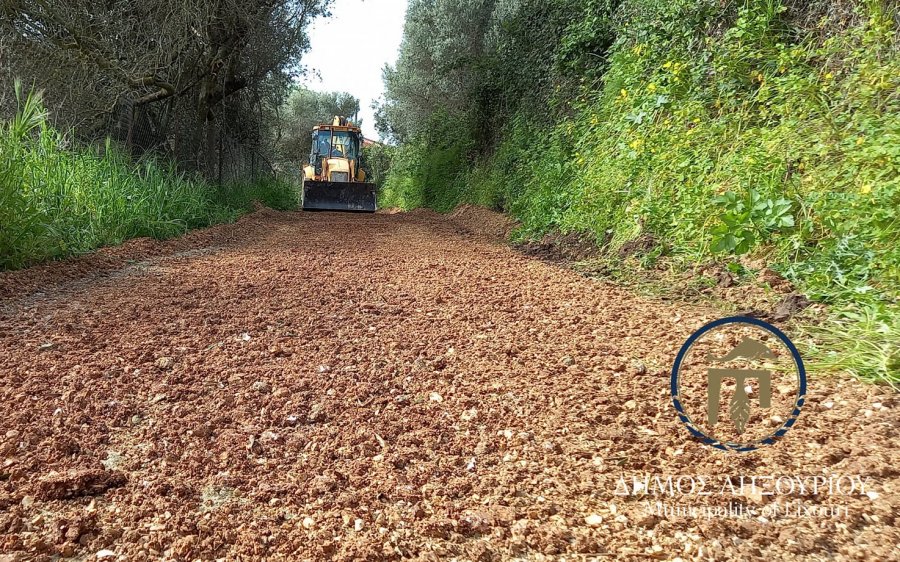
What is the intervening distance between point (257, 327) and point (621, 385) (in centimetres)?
191

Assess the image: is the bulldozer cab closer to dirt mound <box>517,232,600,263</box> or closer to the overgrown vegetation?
the overgrown vegetation

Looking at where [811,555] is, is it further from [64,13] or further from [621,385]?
[64,13]

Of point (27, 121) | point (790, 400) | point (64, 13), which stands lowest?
point (790, 400)

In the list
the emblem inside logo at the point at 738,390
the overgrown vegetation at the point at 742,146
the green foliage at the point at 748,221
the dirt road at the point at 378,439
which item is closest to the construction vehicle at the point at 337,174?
the overgrown vegetation at the point at 742,146

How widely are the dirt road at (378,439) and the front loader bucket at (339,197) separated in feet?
38.2

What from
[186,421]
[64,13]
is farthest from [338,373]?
[64,13]

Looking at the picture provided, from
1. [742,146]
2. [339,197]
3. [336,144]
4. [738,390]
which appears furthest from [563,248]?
[336,144]

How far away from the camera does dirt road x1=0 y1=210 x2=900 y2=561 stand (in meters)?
1.34

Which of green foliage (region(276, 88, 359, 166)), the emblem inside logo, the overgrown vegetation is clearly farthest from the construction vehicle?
green foliage (region(276, 88, 359, 166))

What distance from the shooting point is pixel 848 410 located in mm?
1856

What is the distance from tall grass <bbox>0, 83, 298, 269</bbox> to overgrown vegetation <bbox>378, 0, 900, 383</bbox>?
477 centimetres

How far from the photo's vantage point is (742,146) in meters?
4.36

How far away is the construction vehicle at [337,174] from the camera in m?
15.0

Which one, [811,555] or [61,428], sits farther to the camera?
[61,428]
